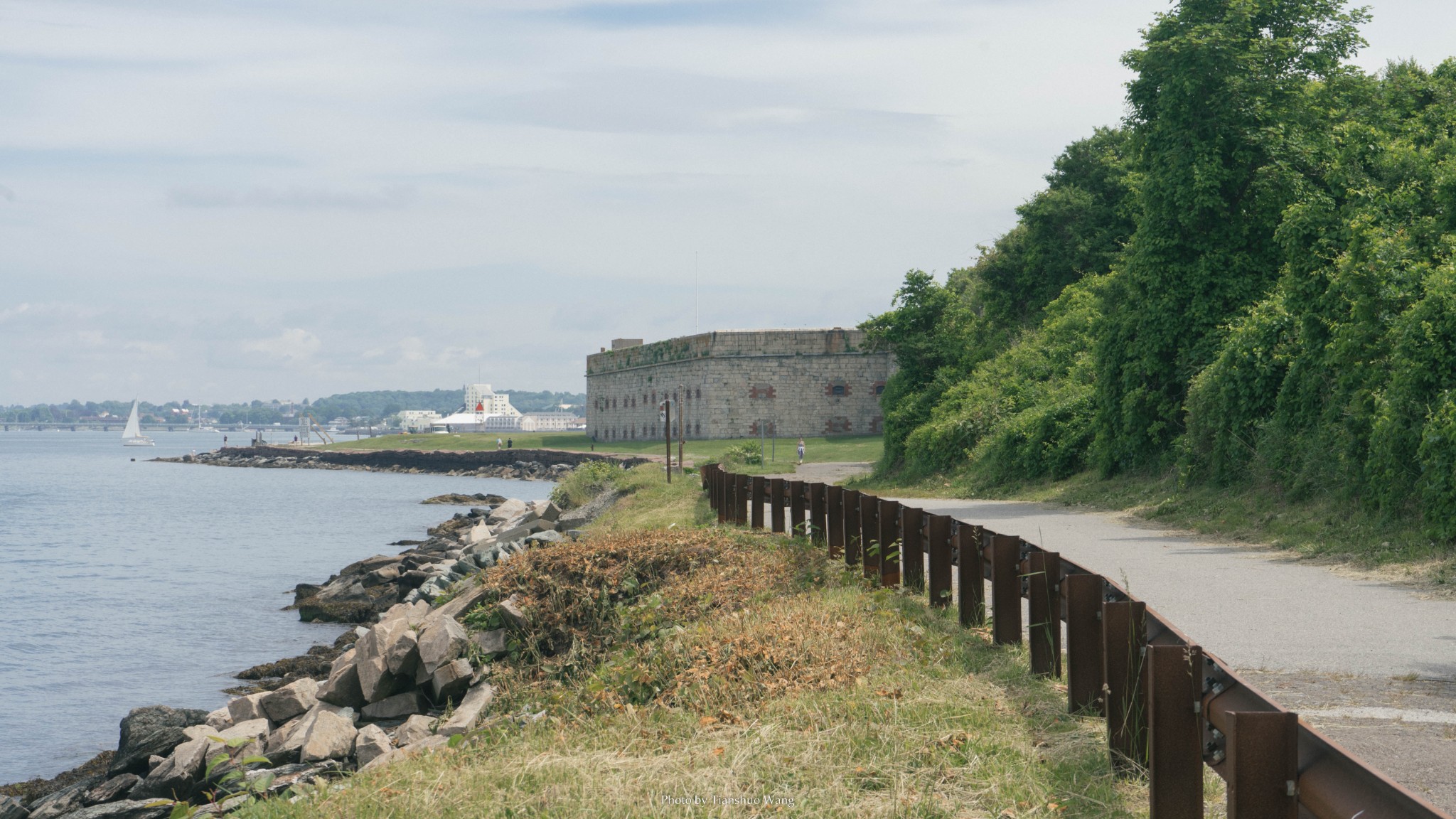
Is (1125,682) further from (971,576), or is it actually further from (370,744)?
(370,744)

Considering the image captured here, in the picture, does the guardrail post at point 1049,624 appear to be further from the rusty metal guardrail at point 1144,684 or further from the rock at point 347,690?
the rock at point 347,690

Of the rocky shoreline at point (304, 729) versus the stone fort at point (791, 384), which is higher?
the stone fort at point (791, 384)

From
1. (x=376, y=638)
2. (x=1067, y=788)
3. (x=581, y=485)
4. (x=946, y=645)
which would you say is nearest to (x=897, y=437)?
(x=581, y=485)

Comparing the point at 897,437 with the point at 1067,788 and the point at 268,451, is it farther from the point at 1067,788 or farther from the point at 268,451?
the point at 268,451

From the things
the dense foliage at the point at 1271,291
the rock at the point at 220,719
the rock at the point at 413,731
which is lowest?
the rock at the point at 220,719

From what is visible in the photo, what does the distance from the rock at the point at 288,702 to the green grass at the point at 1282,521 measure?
11.0 m

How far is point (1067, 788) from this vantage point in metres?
5.14

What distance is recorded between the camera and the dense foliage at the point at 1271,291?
1401cm

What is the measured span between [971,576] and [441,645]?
5.31 metres

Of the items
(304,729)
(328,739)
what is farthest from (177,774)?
(328,739)

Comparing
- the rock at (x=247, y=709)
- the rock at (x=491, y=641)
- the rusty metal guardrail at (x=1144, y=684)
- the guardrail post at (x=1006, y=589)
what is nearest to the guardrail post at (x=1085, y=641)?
the rusty metal guardrail at (x=1144, y=684)

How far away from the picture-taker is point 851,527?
1174 cm

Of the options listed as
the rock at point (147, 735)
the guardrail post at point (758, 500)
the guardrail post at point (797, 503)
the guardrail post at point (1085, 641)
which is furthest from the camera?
the guardrail post at point (758, 500)

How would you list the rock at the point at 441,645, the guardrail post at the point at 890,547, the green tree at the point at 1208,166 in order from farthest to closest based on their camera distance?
the green tree at the point at 1208,166
the rock at the point at 441,645
the guardrail post at the point at 890,547
